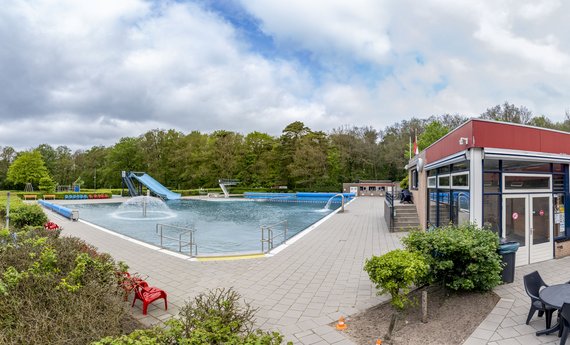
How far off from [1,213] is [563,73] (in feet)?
106

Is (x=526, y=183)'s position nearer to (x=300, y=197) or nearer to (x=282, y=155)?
(x=300, y=197)

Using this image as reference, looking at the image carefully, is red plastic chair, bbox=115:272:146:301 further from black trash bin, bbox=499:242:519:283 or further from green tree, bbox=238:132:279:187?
green tree, bbox=238:132:279:187

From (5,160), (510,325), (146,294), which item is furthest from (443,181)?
(5,160)

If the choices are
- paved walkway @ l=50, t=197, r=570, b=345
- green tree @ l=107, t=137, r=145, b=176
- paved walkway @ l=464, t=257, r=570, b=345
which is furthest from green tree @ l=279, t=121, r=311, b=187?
paved walkway @ l=464, t=257, r=570, b=345

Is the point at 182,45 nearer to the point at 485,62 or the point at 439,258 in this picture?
the point at 439,258

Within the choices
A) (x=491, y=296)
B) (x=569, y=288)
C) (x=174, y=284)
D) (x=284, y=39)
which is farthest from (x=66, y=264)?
(x=284, y=39)

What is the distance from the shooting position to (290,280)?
6.84m

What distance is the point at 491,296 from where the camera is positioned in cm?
543

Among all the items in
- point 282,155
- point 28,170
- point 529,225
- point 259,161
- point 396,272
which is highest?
point 282,155

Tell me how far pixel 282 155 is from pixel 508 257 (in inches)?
1665

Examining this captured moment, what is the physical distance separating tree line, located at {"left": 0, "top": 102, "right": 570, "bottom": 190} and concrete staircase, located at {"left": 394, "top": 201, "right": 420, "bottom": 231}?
27314 millimetres

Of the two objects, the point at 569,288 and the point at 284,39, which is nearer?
the point at 569,288

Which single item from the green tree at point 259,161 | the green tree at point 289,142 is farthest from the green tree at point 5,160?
the green tree at point 289,142

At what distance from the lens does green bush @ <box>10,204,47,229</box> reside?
1191cm
